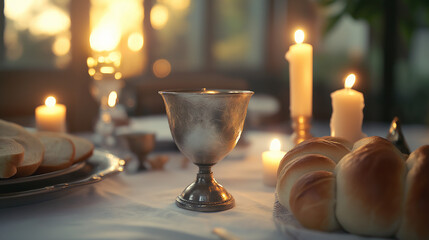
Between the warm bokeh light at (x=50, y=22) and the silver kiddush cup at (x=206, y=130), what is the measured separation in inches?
152

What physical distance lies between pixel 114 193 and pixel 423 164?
1.73 ft

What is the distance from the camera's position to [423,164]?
1.63ft

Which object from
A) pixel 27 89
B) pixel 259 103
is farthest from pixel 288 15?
pixel 27 89

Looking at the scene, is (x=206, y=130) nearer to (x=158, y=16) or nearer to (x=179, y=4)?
(x=158, y=16)

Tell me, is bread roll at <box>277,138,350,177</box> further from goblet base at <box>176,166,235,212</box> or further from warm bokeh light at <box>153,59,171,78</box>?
warm bokeh light at <box>153,59,171,78</box>

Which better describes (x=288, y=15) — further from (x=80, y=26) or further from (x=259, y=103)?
(x=80, y=26)

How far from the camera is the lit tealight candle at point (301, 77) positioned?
0.91 metres

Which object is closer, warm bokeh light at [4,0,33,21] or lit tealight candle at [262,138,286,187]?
lit tealight candle at [262,138,286,187]

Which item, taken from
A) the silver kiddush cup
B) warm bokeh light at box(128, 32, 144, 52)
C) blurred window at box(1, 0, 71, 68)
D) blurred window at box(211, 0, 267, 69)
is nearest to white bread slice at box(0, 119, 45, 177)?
the silver kiddush cup

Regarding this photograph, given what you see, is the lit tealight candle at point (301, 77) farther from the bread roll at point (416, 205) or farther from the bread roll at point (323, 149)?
the bread roll at point (416, 205)

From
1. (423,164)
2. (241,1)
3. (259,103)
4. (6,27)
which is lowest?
(259,103)

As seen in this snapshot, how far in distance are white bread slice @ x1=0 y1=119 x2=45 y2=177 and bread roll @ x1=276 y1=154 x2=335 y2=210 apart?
41 centimetres

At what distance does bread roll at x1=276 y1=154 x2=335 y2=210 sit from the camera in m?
0.56

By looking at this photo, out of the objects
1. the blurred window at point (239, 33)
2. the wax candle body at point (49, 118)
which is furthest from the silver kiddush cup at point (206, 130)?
the blurred window at point (239, 33)
